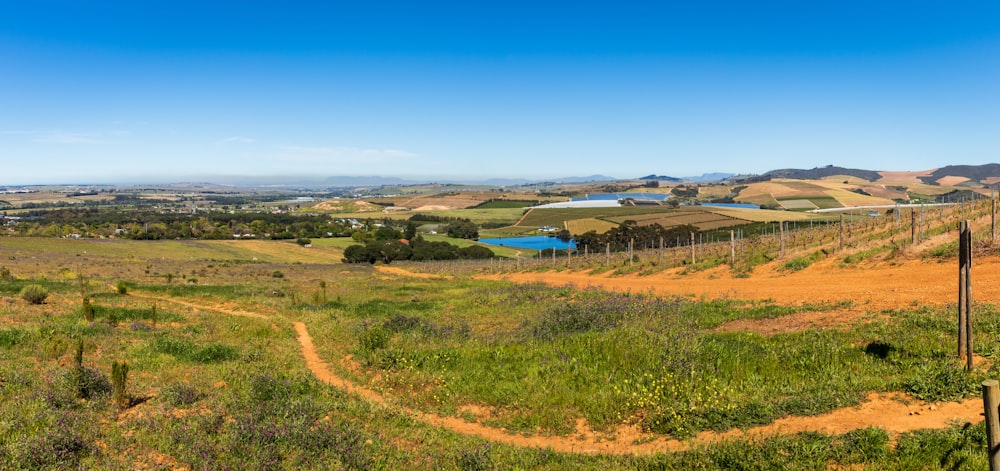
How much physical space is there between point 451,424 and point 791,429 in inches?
242

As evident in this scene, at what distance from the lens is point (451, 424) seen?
1031cm

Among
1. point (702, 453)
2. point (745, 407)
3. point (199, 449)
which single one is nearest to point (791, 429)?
point (745, 407)

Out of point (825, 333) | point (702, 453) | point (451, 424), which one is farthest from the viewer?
point (825, 333)

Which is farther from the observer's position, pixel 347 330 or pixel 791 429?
pixel 347 330

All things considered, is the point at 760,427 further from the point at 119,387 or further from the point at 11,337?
the point at 11,337

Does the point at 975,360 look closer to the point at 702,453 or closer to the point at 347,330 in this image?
the point at 702,453

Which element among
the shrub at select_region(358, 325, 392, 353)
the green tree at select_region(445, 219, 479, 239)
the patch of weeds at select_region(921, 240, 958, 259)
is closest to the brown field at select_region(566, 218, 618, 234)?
the green tree at select_region(445, 219, 479, 239)

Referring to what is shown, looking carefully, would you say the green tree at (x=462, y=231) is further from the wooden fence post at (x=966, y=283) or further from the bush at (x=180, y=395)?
the wooden fence post at (x=966, y=283)

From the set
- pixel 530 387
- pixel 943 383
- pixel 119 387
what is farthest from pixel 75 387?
pixel 943 383

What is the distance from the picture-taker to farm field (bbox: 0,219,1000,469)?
7.72 meters

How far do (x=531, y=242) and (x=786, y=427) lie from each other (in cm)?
10282

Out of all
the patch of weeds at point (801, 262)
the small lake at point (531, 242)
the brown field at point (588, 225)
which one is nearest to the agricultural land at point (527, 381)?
the patch of weeds at point (801, 262)

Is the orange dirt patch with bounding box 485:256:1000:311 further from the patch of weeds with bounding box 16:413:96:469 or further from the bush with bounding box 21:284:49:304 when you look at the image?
the bush with bounding box 21:284:49:304

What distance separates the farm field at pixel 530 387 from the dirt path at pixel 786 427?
0.15 feet
